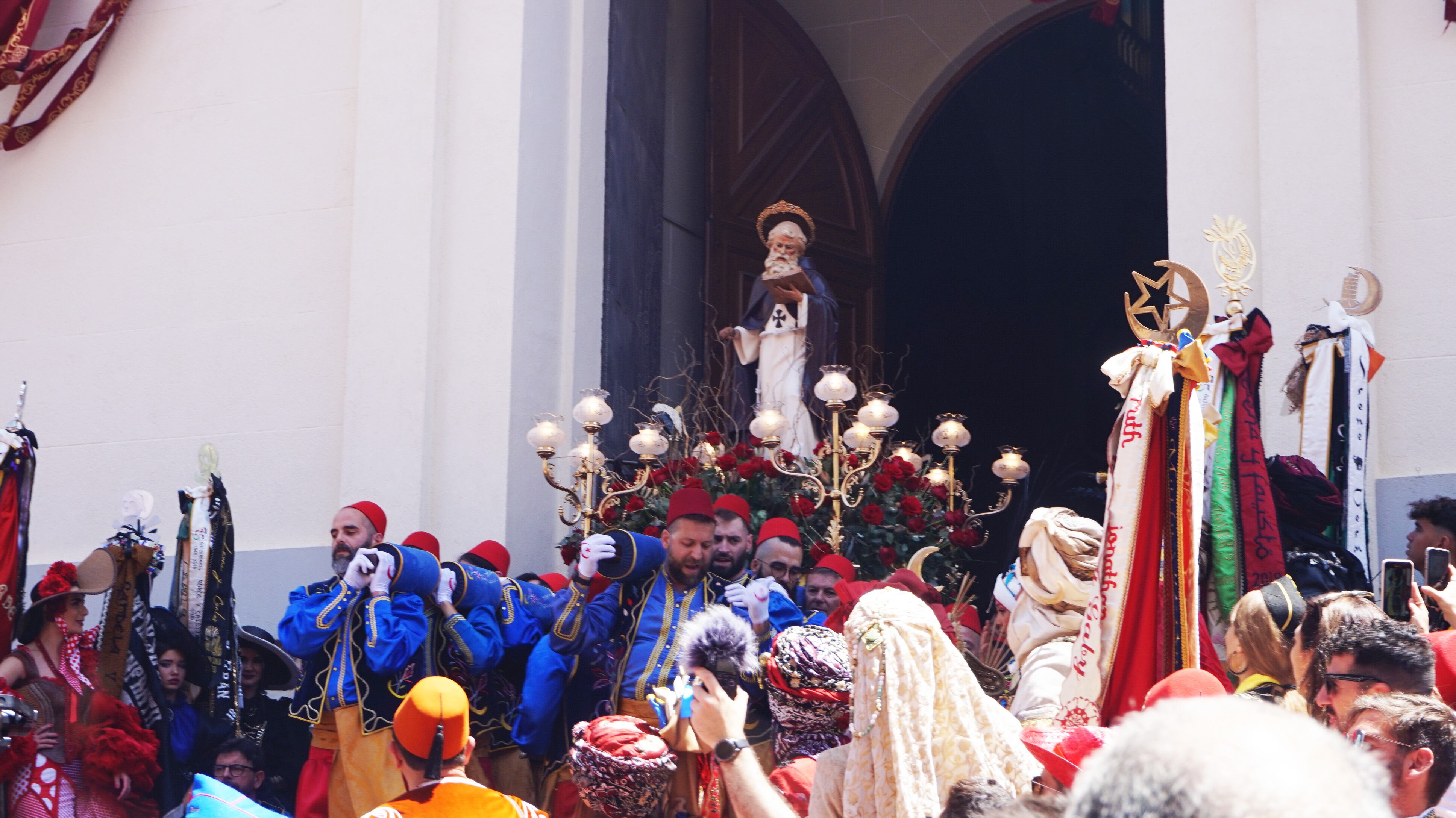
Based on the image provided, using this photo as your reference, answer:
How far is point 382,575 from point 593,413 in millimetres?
1751

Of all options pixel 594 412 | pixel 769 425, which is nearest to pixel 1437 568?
pixel 769 425

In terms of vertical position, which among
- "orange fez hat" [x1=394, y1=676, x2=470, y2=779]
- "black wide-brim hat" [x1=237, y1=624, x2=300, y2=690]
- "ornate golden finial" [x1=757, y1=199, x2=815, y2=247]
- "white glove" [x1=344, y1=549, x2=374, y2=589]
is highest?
"ornate golden finial" [x1=757, y1=199, x2=815, y2=247]

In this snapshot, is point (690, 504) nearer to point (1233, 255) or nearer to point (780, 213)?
point (1233, 255)

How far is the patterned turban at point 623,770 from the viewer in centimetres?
329

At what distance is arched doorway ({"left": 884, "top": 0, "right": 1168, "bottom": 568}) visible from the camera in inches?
469

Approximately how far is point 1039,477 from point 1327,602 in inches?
318

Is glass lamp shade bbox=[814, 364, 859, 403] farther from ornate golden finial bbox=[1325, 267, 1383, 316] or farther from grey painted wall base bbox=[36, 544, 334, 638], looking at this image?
grey painted wall base bbox=[36, 544, 334, 638]

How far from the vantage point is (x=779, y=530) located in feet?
21.1

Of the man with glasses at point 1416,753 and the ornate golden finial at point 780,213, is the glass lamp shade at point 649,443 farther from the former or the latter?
the man with glasses at point 1416,753

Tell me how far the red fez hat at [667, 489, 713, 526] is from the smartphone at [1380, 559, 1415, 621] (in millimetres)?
2640

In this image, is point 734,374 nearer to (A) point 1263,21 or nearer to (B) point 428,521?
(B) point 428,521

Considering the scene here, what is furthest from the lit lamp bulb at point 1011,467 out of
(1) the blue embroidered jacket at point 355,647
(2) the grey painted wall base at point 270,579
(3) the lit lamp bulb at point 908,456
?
(2) the grey painted wall base at point 270,579

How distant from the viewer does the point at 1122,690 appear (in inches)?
164

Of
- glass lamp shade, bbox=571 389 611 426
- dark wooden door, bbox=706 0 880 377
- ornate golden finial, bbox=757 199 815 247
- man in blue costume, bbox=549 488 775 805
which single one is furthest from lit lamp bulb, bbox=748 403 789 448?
dark wooden door, bbox=706 0 880 377
